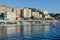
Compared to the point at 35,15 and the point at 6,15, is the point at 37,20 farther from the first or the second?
the point at 6,15

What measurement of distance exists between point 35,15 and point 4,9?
12.2 m

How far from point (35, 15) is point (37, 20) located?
4.60 metres

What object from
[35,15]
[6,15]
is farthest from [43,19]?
[6,15]

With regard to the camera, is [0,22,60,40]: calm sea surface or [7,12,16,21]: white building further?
[7,12,16,21]: white building

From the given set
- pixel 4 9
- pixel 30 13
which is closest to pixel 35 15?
pixel 30 13

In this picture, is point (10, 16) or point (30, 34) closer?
point (30, 34)

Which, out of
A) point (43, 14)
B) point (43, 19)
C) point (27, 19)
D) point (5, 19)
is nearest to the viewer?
point (5, 19)

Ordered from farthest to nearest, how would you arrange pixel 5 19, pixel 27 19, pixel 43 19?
pixel 43 19
pixel 27 19
pixel 5 19

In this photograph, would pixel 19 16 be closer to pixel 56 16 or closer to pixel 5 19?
pixel 5 19

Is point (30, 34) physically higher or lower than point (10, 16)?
higher

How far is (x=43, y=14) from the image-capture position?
4151 inches

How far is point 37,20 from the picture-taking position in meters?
94.3

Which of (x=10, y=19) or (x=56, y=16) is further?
(x=56, y=16)

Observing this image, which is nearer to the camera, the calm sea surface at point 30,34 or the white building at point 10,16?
the calm sea surface at point 30,34
